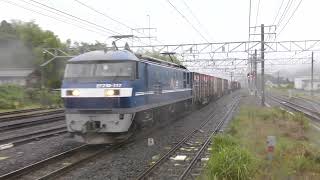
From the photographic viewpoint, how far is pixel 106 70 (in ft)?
49.4

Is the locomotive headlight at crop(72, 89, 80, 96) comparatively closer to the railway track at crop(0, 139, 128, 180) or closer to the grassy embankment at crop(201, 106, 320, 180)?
the railway track at crop(0, 139, 128, 180)

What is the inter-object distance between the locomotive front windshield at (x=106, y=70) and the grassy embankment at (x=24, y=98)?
26.5m

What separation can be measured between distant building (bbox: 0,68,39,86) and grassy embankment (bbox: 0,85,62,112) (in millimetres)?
12598

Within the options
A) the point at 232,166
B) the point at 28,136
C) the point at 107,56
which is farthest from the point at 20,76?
the point at 232,166

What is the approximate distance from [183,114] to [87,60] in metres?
14.5

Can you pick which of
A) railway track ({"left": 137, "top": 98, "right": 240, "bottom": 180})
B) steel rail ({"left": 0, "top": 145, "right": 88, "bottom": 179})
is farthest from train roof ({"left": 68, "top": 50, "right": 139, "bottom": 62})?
railway track ({"left": 137, "top": 98, "right": 240, "bottom": 180})

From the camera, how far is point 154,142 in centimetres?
1645

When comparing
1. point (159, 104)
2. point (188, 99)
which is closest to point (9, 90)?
point (188, 99)

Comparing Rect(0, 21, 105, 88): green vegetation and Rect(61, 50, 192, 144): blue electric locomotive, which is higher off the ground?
Rect(0, 21, 105, 88): green vegetation

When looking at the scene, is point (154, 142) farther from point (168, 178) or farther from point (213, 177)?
point (213, 177)

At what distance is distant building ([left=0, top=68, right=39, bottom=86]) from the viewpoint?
5766cm

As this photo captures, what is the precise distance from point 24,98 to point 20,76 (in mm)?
15690

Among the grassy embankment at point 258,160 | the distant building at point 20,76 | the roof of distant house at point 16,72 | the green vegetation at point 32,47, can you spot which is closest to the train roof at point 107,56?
the grassy embankment at point 258,160

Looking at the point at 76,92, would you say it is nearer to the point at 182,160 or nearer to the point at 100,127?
the point at 100,127
